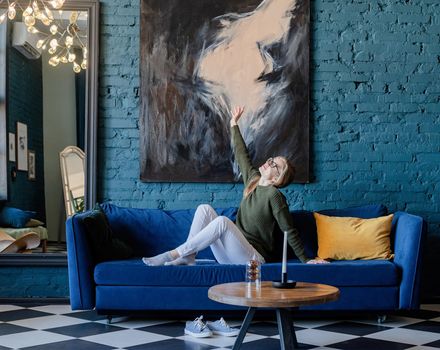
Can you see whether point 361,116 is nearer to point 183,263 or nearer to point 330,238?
point 330,238

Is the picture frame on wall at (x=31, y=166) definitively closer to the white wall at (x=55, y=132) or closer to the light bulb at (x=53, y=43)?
the white wall at (x=55, y=132)

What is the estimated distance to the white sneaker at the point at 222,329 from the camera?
3868 millimetres

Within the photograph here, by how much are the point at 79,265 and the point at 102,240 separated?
250 mm

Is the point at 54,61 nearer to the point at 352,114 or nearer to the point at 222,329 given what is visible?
the point at 352,114

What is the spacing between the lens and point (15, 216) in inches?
199

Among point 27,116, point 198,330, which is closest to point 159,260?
point 198,330

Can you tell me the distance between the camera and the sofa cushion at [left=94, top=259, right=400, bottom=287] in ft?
13.4

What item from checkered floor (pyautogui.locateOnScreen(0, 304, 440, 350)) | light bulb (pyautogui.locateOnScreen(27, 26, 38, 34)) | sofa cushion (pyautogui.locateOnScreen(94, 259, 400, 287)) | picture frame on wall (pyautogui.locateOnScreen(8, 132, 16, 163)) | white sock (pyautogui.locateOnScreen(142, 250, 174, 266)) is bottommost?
checkered floor (pyautogui.locateOnScreen(0, 304, 440, 350))

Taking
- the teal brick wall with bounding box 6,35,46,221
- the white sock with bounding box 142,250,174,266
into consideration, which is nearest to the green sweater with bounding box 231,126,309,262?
the white sock with bounding box 142,250,174,266

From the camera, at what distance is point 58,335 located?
12.5ft

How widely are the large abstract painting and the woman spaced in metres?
0.33

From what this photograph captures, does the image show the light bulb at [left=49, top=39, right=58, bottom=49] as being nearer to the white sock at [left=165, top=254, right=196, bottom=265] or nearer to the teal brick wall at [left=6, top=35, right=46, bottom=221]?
the teal brick wall at [left=6, top=35, right=46, bottom=221]

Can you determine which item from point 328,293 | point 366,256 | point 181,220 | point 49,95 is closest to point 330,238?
point 366,256

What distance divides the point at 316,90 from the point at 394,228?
4.17 ft
